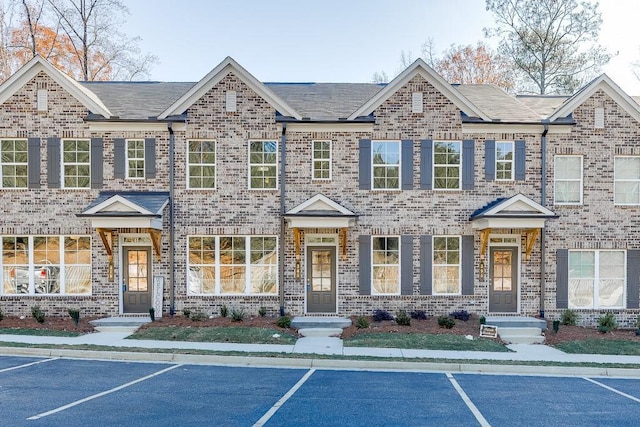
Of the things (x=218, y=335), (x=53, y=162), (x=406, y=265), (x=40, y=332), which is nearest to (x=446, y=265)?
(x=406, y=265)

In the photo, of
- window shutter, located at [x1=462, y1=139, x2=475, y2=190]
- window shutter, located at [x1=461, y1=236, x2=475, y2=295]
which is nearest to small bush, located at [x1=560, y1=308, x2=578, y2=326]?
window shutter, located at [x1=461, y1=236, x2=475, y2=295]

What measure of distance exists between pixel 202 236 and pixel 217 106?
14.3 feet

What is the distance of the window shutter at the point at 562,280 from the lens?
14.1 meters

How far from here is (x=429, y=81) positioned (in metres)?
14.2

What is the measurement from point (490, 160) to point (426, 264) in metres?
4.11

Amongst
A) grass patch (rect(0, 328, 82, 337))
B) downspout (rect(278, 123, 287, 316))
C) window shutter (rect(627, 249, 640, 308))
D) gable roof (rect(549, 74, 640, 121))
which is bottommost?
grass patch (rect(0, 328, 82, 337))

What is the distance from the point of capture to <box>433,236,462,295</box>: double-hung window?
46.6 feet

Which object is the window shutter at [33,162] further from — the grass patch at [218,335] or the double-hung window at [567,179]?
the double-hung window at [567,179]

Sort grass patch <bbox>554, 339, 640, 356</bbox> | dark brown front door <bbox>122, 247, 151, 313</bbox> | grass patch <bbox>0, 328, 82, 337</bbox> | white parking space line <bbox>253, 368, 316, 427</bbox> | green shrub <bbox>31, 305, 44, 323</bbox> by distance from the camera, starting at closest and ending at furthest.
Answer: white parking space line <bbox>253, 368, 316, 427</bbox> → grass patch <bbox>554, 339, 640, 356</bbox> → grass patch <bbox>0, 328, 82, 337</bbox> → green shrub <bbox>31, 305, 44, 323</bbox> → dark brown front door <bbox>122, 247, 151, 313</bbox>

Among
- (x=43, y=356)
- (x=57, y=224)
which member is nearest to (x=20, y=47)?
(x=57, y=224)

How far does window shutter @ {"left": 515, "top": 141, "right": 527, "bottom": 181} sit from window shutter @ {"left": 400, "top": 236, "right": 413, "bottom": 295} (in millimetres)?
4216

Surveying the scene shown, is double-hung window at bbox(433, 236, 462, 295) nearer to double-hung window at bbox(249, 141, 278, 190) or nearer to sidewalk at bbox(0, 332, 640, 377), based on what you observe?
sidewalk at bbox(0, 332, 640, 377)

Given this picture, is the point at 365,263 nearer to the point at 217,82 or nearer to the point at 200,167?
the point at 200,167

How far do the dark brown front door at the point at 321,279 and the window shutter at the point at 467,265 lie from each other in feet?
14.2
